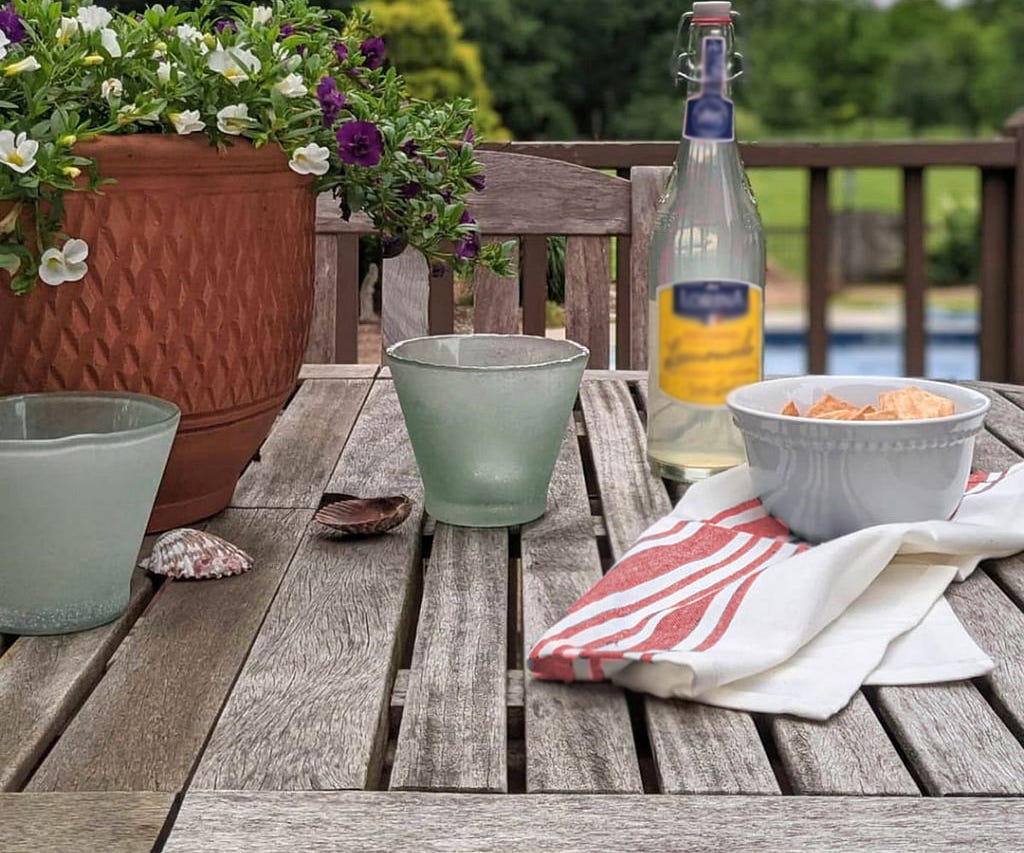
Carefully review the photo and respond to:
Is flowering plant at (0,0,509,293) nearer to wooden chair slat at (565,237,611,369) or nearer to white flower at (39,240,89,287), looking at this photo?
white flower at (39,240,89,287)

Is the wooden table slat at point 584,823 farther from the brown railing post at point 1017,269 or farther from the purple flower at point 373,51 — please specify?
the brown railing post at point 1017,269

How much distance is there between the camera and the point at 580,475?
96cm

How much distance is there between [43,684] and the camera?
0.60 metres

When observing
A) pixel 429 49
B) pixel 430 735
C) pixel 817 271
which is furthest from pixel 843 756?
pixel 429 49

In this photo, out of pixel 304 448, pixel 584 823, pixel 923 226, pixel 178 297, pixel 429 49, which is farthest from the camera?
pixel 429 49

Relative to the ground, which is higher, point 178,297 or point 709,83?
point 709,83

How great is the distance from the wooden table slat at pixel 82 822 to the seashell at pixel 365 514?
32 centimetres

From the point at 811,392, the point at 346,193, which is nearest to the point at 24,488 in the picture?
the point at 346,193

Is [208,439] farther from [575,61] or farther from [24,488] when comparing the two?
[575,61]

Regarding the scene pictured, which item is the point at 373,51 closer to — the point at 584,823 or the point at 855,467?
the point at 855,467

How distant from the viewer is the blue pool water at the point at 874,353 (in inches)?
468

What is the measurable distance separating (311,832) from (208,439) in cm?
40

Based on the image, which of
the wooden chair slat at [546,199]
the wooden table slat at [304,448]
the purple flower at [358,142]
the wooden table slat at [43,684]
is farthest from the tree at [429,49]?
the wooden table slat at [43,684]

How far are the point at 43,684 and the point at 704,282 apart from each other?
0.45m
